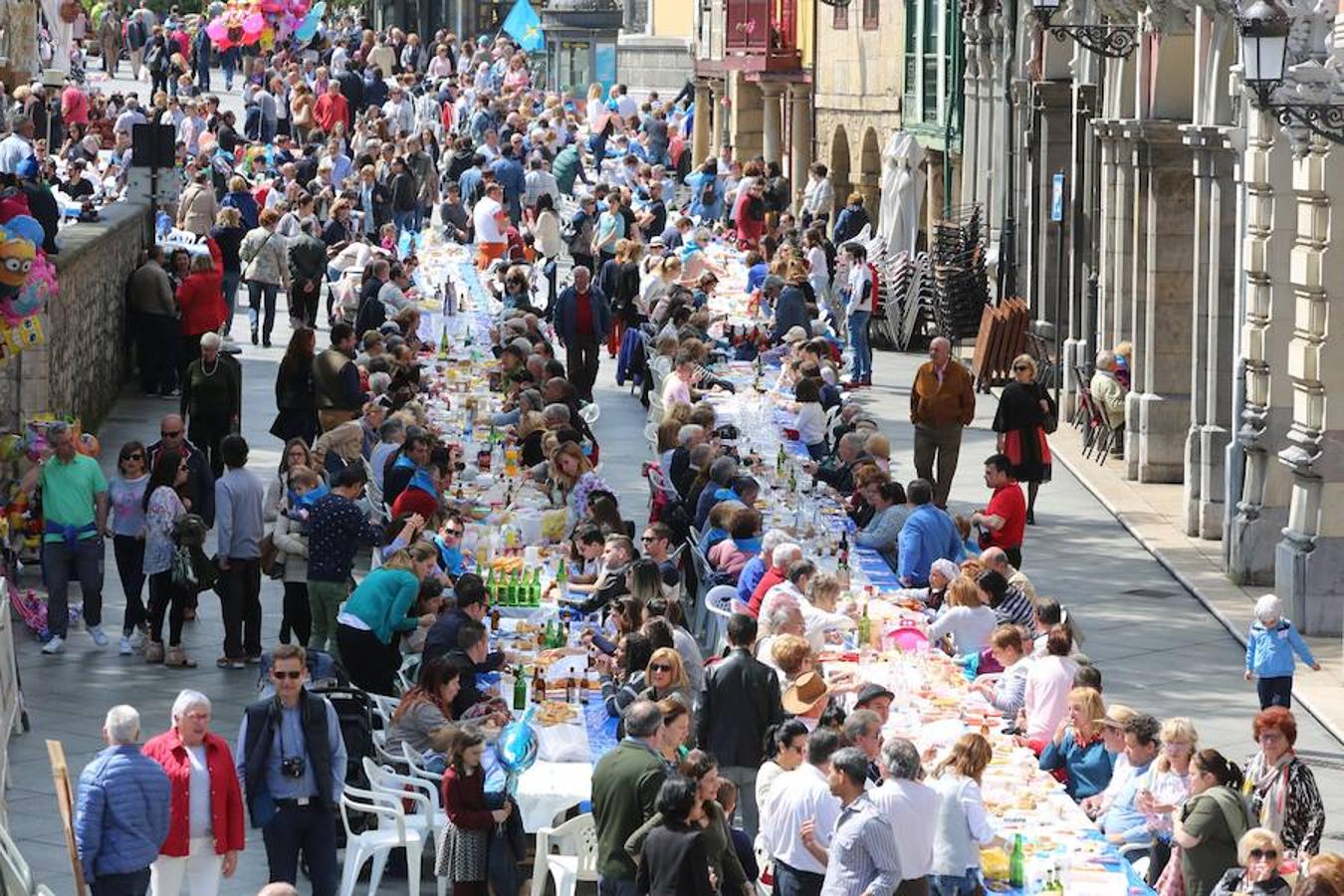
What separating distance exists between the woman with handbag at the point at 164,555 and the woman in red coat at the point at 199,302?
9627 mm

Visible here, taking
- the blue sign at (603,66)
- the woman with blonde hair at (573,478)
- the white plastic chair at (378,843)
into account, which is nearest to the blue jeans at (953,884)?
the white plastic chair at (378,843)

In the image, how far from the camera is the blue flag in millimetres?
64875

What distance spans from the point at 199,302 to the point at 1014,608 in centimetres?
1405

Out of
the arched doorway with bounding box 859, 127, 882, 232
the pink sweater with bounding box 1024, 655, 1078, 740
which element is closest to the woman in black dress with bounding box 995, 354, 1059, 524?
the pink sweater with bounding box 1024, 655, 1078, 740

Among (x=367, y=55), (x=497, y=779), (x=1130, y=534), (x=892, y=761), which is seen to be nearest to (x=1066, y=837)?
(x=892, y=761)

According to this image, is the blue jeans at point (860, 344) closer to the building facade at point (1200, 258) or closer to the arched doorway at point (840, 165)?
the building facade at point (1200, 258)

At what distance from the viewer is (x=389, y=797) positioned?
48.3 feet

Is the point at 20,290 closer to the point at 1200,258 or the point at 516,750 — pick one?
the point at 516,750

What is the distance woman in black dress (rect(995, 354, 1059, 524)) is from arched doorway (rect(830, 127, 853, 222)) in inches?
942

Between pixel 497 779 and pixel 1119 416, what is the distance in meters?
14.7

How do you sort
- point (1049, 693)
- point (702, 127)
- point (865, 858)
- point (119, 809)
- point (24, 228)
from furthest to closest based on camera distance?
point (702, 127)
point (24, 228)
point (1049, 693)
point (119, 809)
point (865, 858)

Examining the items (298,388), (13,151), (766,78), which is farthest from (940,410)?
(766,78)

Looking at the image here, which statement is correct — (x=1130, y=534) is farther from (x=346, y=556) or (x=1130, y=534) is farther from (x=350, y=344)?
(x=346, y=556)

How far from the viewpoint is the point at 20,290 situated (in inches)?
815
